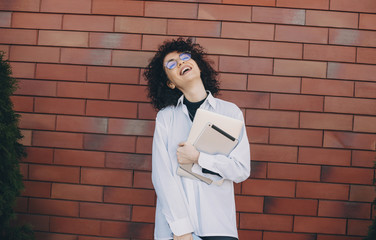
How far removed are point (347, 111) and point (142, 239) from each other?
2.09 m

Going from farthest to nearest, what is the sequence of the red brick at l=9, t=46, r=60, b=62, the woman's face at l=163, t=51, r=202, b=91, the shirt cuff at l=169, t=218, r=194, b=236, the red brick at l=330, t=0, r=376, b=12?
the red brick at l=9, t=46, r=60, b=62, the red brick at l=330, t=0, r=376, b=12, the woman's face at l=163, t=51, r=202, b=91, the shirt cuff at l=169, t=218, r=194, b=236

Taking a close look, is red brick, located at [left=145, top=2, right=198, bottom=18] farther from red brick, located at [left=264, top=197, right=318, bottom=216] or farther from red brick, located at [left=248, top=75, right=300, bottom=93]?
red brick, located at [left=264, top=197, right=318, bottom=216]

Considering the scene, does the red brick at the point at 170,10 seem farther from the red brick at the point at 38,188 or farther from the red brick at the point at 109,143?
the red brick at the point at 38,188

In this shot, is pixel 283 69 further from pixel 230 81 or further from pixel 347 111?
pixel 347 111

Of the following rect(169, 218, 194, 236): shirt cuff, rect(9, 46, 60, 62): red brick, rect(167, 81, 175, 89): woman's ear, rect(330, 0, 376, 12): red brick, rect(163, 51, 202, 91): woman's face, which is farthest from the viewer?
rect(9, 46, 60, 62): red brick

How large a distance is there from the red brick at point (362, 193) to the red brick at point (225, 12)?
172cm

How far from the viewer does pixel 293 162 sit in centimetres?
274

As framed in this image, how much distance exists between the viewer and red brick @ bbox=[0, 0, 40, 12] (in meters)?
2.81

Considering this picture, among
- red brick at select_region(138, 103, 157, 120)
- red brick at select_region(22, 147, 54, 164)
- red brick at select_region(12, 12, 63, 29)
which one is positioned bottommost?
red brick at select_region(22, 147, 54, 164)

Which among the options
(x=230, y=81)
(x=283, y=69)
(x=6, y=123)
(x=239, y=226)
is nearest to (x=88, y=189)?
(x=6, y=123)

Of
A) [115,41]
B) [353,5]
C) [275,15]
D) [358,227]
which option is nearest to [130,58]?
[115,41]

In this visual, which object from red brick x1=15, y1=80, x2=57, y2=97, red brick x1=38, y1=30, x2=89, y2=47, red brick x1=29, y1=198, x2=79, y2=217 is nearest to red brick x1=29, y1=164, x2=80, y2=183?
red brick x1=29, y1=198, x2=79, y2=217

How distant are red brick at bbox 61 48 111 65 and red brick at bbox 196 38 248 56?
819 mm

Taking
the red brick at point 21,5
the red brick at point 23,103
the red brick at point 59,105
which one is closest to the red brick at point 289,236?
the red brick at point 59,105
